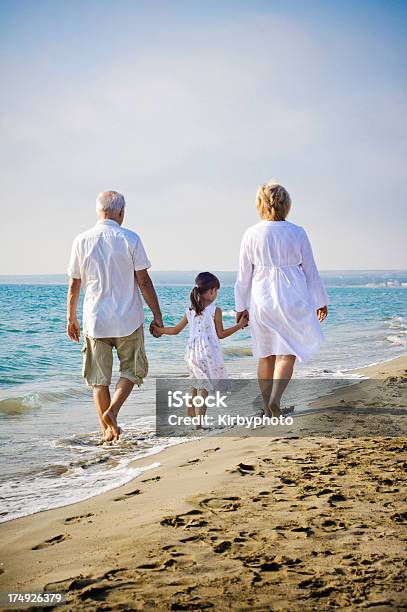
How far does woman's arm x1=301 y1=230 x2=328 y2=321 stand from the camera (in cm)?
563

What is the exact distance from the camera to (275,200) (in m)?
5.62

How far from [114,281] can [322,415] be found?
2221 mm

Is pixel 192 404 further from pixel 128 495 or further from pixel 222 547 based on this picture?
pixel 222 547

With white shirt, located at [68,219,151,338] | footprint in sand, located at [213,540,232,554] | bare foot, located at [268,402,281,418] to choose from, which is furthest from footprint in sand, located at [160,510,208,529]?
white shirt, located at [68,219,151,338]

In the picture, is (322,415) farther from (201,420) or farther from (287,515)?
(287,515)

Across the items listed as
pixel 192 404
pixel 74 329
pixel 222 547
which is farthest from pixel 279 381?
pixel 222 547

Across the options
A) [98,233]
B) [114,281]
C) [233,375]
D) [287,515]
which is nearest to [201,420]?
[114,281]

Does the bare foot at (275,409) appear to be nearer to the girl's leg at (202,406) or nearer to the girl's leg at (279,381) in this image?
the girl's leg at (279,381)

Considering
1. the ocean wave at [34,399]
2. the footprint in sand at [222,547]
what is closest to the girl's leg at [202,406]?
the ocean wave at [34,399]

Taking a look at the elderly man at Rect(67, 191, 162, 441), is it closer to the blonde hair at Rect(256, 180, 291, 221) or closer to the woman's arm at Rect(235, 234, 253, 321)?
the woman's arm at Rect(235, 234, 253, 321)

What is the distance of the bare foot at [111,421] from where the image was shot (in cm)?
543

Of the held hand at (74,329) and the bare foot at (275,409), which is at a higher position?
the held hand at (74,329)

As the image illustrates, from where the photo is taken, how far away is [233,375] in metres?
10.3

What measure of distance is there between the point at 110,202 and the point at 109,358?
4.68 feet
